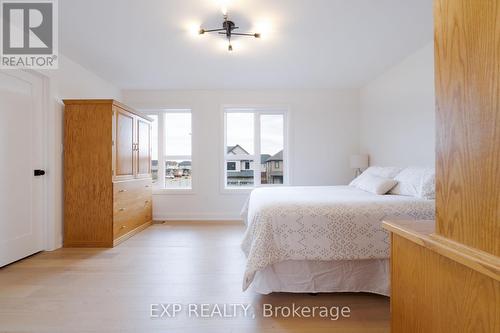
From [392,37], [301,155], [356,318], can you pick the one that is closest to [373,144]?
[301,155]

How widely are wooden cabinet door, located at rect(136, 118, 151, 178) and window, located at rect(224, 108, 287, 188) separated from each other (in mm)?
1374

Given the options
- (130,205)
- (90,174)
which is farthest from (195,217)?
(90,174)

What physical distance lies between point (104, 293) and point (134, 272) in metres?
0.39

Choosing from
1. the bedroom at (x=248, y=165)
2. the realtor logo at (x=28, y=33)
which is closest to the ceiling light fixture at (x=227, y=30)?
the bedroom at (x=248, y=165)

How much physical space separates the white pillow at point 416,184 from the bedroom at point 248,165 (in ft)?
0.07

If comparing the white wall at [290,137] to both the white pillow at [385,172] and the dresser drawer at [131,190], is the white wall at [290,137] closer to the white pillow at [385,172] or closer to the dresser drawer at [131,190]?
the dresser drawer at [131,190]

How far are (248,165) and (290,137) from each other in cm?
95

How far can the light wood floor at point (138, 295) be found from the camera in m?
1.59

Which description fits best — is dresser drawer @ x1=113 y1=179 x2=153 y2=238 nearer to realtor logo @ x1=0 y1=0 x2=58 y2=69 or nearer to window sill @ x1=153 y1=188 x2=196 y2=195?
window sill @ x1=153 y1=188 x2=196 y2=195

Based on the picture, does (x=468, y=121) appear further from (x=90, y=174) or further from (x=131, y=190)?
(x=131, y=190)

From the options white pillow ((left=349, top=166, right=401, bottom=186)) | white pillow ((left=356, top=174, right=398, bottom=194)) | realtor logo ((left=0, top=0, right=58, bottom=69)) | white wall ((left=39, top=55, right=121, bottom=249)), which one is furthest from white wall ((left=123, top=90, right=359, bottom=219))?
realtor logo ((left=0, top=0, right=58, bottom=69))

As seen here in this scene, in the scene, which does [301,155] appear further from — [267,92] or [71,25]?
[71,25]

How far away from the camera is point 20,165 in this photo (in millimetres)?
2689

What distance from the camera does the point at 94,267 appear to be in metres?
2.47
